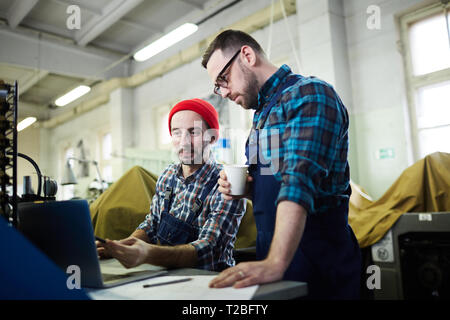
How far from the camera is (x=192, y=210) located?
166cm

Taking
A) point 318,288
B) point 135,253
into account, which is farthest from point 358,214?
point 135,253

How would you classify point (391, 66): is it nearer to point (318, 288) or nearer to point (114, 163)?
point (318, 288)

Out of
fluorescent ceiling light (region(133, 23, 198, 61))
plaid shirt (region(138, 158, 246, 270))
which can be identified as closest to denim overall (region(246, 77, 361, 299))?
plaid shirt (region(138, 158, 246, 270))

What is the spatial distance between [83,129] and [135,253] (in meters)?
9.98

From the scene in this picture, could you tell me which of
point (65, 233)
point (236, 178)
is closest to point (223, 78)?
point (236, 178)

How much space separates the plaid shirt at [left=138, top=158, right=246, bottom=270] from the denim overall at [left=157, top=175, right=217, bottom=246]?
0.02 m

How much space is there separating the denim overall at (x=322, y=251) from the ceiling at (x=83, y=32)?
577cm

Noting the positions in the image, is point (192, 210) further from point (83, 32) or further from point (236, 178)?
point (83, 32)

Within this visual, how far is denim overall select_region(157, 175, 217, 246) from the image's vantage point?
1631 mm

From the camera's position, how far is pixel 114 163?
29.1ft

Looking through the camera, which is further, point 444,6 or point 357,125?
point 357,125

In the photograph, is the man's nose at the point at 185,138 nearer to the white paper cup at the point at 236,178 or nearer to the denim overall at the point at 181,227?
the denim overall at the point at 181,227

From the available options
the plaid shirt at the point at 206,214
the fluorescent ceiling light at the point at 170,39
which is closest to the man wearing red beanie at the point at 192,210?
the plaid shirt at the point at 206,214

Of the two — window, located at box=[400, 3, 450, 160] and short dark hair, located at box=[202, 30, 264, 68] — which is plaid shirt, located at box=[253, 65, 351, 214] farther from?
window, located at box=[400, 3, 450, 160]
